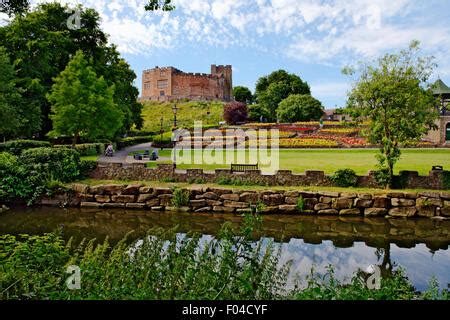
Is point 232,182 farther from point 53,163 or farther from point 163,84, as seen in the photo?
point 163,84

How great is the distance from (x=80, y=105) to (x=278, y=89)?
164 ft

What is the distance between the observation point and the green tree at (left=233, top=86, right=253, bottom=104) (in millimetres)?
98375

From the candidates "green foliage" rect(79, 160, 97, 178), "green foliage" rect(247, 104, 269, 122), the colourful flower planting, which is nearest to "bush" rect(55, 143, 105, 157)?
"green foliage" rect(79, 160, 97, 178)

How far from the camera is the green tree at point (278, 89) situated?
67.5 meters

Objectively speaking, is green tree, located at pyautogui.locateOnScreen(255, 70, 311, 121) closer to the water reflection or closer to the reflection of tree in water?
the water reflection

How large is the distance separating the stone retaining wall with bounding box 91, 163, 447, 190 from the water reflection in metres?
2.01

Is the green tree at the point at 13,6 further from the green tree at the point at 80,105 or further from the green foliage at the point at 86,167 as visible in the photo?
the green tree at the point at 80,105

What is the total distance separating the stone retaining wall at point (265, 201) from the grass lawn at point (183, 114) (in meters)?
44.1

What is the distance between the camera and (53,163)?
51.6ft

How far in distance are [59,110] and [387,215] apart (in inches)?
806

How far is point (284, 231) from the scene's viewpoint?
11.2 meters

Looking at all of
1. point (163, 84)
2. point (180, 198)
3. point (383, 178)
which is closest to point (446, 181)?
point (383, 178)

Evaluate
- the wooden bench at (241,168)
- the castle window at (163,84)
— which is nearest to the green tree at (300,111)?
the wooden bench at (241,168)

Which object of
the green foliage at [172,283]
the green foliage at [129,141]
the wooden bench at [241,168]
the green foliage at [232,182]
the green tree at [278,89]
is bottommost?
the green foliage at [172,283]
